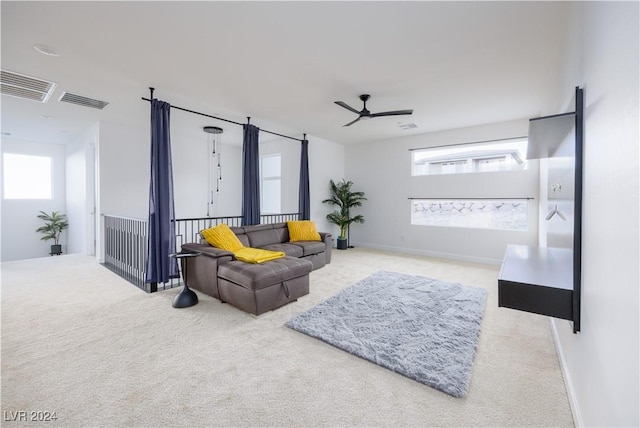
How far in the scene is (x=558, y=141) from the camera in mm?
1901

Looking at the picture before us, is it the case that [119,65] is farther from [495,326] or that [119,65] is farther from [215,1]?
[495,326]

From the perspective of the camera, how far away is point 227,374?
6.22 feet

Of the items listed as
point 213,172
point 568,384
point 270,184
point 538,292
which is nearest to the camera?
Answer: point 538,292

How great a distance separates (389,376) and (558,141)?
6.62 ft

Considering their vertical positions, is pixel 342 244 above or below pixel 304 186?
below

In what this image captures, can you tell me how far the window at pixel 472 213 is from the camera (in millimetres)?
5008

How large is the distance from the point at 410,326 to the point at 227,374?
5.34 feet

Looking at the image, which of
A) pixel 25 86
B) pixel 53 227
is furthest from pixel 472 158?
pixel 53 227

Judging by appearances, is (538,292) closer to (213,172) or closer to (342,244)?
(342,244)

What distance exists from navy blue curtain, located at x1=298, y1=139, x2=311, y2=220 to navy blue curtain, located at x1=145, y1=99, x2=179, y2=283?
9.23ft

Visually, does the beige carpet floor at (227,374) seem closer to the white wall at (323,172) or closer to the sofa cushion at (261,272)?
the sofa cushion at (261,272)

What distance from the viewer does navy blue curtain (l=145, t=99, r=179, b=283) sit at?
358 cm

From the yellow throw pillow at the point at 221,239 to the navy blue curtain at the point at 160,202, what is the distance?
522 millimetres

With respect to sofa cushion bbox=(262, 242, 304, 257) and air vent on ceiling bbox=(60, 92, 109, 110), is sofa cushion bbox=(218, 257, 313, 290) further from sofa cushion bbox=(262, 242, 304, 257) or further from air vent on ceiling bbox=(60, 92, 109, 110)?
air vent on ceiling bbox=(60, 92, 109, 110)
